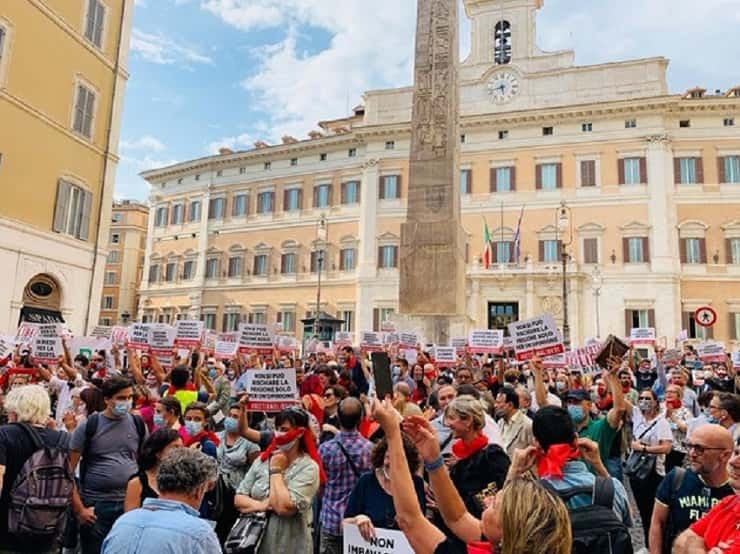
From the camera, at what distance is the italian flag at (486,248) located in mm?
28625

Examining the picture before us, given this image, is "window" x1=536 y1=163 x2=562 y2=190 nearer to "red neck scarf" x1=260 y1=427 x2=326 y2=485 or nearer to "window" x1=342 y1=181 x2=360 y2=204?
"window" x1=342 y1=181 x2=360 y2=204

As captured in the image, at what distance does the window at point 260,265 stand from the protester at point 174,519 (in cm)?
3465

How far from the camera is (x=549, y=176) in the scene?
30078 millimetres

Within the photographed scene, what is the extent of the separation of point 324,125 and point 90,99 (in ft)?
79.6

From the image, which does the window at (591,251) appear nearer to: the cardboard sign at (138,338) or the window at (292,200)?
the window at (292,200)

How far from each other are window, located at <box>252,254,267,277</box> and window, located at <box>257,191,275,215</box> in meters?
2.85

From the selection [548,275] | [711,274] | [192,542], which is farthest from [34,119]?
[711,274]

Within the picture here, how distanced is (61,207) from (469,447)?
16506 mm

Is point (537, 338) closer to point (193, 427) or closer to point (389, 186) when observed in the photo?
point (193, 427)

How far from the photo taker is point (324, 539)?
3445mm

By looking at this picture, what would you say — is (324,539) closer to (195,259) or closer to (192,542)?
(192,542)

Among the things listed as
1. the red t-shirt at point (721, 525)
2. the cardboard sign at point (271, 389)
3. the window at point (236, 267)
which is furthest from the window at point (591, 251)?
the red t-shirt at point (721, 525)

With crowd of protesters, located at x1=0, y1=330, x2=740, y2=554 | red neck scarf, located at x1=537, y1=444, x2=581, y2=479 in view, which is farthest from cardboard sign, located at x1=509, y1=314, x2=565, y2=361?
red neck scarf, located at x1=537, y1=444, x2=581, y2=479

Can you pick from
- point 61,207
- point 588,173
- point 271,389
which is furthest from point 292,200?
point 271,389
